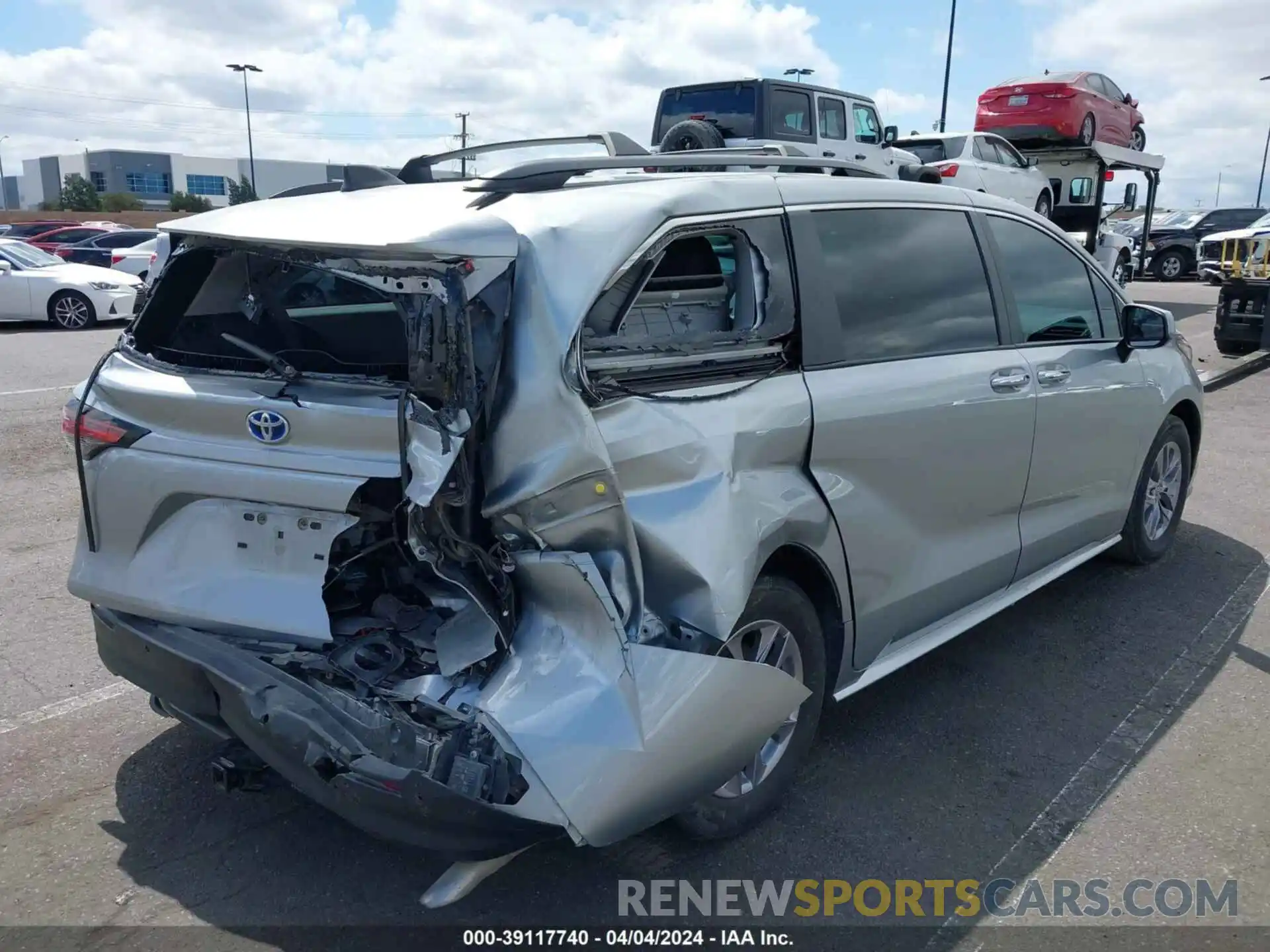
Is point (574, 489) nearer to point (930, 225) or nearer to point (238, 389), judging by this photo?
point (238, 389)

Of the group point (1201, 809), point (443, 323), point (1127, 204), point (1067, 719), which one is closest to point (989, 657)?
→ point (1067, 719)

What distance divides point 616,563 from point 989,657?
257cm

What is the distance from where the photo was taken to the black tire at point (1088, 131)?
1712 centimetres

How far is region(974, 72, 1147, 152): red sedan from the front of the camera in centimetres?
1684

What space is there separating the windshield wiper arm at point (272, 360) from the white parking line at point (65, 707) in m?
1.57

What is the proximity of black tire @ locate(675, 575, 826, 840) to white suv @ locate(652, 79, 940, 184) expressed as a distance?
33.4 ft

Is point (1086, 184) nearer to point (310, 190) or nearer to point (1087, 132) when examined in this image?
point (1087, 132)

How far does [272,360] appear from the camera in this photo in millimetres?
Result: 2967

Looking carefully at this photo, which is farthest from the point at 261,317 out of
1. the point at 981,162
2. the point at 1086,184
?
the point at 1086,184

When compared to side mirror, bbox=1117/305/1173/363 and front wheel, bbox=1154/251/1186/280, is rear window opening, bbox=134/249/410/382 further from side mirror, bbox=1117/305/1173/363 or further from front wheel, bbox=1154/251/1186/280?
front wheel, bbox=1154/251/1186/280

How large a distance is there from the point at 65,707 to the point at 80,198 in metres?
76.6

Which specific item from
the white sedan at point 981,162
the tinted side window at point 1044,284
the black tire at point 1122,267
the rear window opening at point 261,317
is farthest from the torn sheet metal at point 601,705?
the black tire at point 1122,267

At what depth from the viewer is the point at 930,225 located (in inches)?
155

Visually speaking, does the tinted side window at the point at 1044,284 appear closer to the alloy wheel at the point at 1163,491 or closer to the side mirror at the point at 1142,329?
the side mirror at the point at 1142,329
